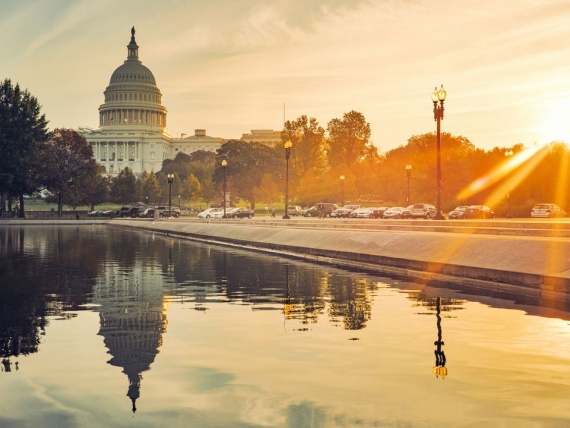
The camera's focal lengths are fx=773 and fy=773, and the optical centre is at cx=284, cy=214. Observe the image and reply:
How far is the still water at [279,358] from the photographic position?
22.2 ft

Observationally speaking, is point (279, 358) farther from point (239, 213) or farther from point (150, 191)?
point (150, 191)

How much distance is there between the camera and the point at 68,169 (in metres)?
109

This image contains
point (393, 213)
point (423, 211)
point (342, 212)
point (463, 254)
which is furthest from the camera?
point (342, 212)

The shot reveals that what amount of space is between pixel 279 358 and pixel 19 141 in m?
96.5

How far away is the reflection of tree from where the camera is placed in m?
10.8

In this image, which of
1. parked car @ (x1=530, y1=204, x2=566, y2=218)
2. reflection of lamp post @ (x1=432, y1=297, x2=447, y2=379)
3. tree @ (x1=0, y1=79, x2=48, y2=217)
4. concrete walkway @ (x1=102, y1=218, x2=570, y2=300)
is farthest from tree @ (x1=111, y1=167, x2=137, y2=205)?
reflection of lamp post @ (x1=432, y1=297, x2=447, y2=379)

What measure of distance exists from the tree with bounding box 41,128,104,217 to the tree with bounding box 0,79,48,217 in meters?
3.32

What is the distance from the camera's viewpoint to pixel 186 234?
165 ft

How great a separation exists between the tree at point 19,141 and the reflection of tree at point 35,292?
2759 inches

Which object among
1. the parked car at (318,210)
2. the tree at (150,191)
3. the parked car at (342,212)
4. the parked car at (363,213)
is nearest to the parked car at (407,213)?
the parked car at (363,213)

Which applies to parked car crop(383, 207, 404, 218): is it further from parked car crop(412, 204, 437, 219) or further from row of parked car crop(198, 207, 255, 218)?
row of parked car crop(198, 207, 255, 218)

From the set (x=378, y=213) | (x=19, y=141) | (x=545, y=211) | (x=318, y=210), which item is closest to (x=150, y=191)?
(x=19, y=141)

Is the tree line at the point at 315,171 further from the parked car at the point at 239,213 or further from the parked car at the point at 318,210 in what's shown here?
the parked car at the point at 318,210

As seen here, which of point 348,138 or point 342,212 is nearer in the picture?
point 342,212
